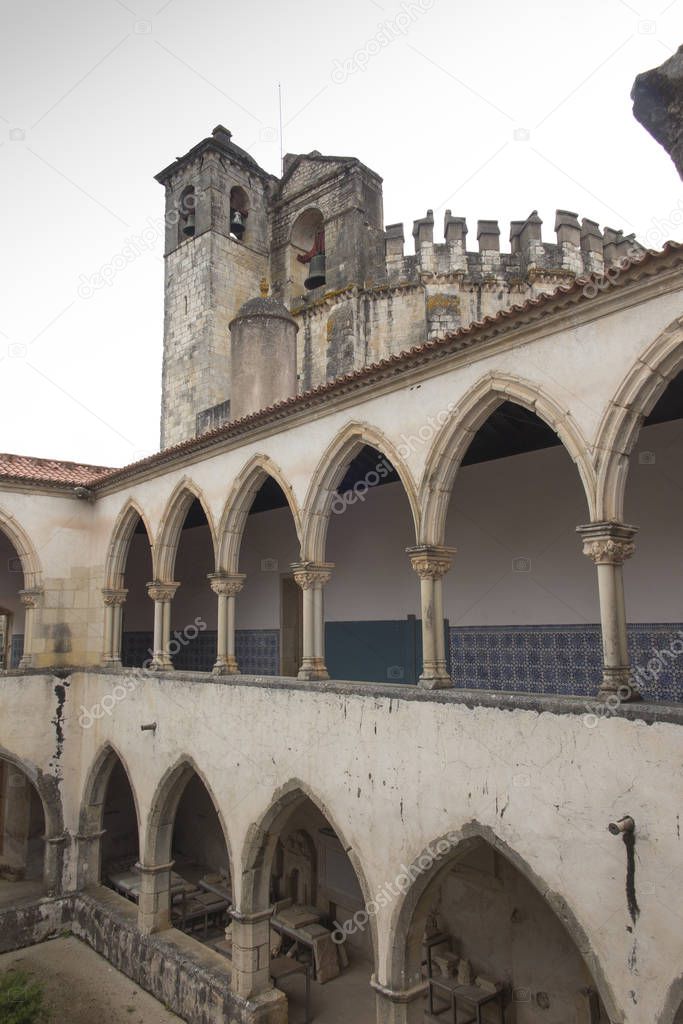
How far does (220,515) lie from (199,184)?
14.1m

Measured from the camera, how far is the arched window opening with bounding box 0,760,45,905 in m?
14.9

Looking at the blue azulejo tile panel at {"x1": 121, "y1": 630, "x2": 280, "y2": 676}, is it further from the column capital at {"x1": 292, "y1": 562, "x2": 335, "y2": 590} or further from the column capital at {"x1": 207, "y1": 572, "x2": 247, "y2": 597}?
the column capital at {"x1": 292, "y1": 562, "x2": 335, "y2": 590}

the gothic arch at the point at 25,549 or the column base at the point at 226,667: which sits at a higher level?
the gothic arch at the point at 25,549

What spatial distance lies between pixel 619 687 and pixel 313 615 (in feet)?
13.3

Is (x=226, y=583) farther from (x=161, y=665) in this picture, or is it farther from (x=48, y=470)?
(x=48, y=470)

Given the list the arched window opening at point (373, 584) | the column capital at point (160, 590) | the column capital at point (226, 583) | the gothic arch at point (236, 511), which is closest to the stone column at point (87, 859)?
the column capital at point (160, 590)

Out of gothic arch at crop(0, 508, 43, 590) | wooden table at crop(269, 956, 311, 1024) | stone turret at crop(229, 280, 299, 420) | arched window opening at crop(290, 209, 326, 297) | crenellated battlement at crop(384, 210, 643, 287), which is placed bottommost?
wooden table at crop(269, 956, 311, 1024)

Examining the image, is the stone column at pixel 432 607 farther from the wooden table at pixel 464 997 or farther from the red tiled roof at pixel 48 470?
the red tiled roof at pixel 48 470

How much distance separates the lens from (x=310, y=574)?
9008 mm

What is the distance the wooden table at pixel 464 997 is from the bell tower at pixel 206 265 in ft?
44.5

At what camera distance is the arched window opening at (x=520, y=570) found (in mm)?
8906

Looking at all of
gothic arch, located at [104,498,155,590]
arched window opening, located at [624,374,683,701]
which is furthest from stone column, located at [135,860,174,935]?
arched window opening, located at [624,374,683,701]

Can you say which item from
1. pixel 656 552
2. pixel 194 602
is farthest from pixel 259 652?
pixel 656 552

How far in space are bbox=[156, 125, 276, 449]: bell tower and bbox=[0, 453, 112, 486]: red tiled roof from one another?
5.04m
